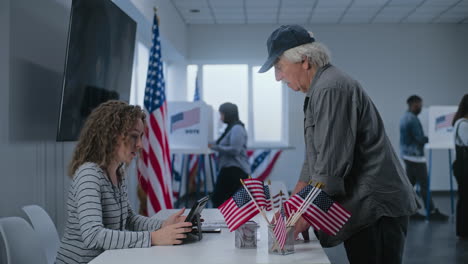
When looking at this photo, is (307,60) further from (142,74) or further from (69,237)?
(142,74)

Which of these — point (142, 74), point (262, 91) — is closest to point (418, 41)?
point (262, 91)

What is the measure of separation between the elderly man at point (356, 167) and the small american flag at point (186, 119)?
417cm

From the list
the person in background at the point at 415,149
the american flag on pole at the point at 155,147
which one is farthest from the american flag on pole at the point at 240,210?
the person in background at the point at 415,149

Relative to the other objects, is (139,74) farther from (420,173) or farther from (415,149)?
(420,173)

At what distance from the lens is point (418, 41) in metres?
8.70

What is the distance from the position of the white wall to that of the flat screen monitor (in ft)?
16.5

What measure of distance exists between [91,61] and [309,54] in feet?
5.47

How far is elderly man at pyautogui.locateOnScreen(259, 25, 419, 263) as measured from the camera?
1.69m

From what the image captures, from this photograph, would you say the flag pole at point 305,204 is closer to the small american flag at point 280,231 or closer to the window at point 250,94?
the small american flag at point 280,231

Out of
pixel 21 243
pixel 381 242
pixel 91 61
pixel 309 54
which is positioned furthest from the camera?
pixel 91 61

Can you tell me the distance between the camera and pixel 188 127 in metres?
6.01

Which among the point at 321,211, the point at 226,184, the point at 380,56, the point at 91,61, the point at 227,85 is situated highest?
the point at 380,56

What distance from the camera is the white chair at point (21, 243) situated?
1963 millimetres

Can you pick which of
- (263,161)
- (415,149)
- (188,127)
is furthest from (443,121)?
(188,127)
